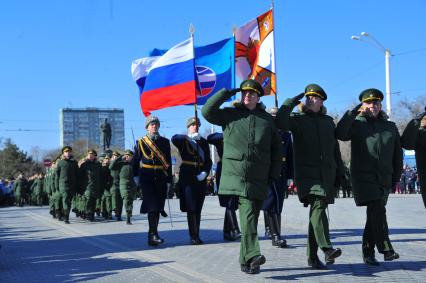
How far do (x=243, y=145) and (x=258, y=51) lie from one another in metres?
7.47

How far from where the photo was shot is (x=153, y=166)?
11.0m

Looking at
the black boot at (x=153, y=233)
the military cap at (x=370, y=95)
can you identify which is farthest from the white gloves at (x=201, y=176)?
the military cap at (x=370, y=95)

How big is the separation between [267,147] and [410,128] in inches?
68.3

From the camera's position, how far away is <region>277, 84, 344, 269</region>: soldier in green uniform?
7.36 meters

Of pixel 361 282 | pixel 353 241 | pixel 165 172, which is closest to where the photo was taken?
pixel 361 282

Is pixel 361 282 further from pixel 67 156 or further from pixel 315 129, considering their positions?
pixel 67 156

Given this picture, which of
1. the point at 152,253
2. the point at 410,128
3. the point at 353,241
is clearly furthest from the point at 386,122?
the point at 152,253

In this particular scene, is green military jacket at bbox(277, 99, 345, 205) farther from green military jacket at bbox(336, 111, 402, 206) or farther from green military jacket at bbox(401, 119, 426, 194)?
green military jacket at bbox(401, 119, 426, 194)

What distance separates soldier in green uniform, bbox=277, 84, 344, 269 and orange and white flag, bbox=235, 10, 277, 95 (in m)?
5.65

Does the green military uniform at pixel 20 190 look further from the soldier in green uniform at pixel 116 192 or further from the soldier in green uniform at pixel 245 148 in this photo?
the soldier in green uniform at pixel 245 148

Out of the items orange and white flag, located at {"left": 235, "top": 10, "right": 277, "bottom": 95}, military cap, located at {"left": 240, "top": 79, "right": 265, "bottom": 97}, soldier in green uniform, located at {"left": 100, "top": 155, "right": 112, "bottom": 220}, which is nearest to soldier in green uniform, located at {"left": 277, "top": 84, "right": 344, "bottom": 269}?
military cap, located at {"left": 240, "top": 79, "right": 265, "bottom": 97}

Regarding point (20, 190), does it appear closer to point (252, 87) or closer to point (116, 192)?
point (116, 192)

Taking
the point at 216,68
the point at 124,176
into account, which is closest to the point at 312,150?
the point at 216,68

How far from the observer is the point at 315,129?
7484mm
